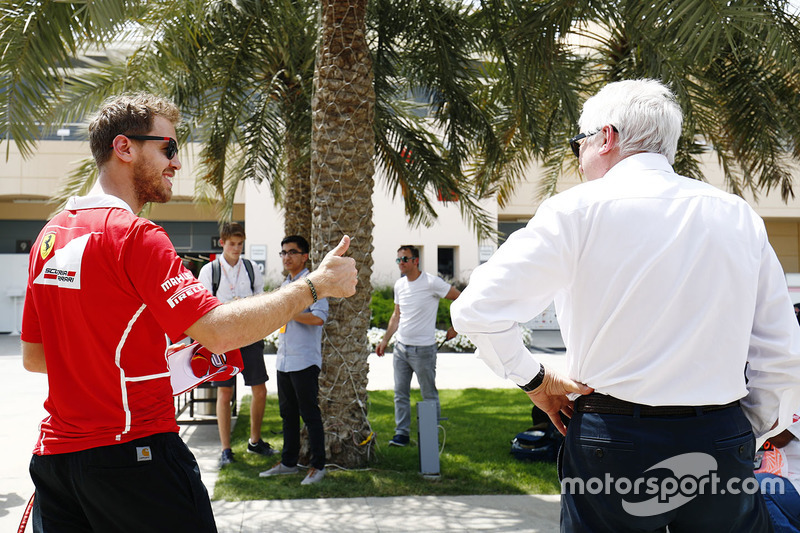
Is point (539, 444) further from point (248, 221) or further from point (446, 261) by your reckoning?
point (446, 261)

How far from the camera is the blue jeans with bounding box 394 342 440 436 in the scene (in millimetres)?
7598

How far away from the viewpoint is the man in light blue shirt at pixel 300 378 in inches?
232

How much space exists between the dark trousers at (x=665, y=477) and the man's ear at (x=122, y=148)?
5.60 feet

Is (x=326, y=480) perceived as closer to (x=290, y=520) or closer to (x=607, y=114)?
(x=290, y=520)

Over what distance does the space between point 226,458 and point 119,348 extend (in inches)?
189

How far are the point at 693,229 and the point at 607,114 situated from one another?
18.7 inches

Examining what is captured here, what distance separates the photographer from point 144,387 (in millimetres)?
2146

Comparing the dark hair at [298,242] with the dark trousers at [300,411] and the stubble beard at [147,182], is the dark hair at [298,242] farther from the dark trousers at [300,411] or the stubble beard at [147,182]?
the stubble beard at [147,182]

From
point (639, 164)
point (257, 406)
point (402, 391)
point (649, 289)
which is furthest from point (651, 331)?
point (402, 391)

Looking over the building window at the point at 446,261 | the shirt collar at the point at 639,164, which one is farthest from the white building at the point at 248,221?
the shirt collar at the point at 639,164

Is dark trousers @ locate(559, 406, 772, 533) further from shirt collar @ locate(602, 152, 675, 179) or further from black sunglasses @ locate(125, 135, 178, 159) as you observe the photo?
black sunglasses @ locate(125, 135, 178, 159)

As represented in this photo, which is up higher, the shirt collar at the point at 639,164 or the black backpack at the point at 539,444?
the shirt collar at the point at 639,164

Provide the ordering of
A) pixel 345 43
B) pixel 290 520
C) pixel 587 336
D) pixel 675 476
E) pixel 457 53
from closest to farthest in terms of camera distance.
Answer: pixel 675 476 < pixel 587 336 < pixel 290 520 < pixel 345 43 < pixel 457 53

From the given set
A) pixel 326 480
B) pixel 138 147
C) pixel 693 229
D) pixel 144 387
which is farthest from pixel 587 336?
pixel 326 480
